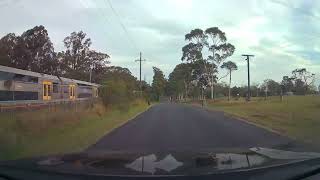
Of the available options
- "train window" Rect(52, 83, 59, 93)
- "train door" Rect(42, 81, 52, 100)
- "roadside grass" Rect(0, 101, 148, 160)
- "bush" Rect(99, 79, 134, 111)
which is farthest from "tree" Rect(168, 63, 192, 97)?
"roadside grass" Rect(0, 101, 148, 160)

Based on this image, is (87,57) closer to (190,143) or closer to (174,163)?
(190,143)

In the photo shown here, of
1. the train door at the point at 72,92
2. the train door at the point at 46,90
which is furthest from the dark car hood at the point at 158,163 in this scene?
the train door at the point at 72,92

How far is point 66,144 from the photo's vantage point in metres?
18.3

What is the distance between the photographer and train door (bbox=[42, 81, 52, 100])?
36781 mm

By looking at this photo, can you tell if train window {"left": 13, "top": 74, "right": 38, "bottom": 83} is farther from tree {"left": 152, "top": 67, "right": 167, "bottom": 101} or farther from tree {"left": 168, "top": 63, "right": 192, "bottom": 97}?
tree {"left": 152, "top": 67, "right": 167, "bottom": 101}

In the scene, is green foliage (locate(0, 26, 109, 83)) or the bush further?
green foliage (locate(0, 26, 109, 83))

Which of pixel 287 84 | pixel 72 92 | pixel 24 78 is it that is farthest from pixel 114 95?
pixel 287 84

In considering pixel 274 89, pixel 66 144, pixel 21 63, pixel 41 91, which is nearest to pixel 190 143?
pixel 66 144

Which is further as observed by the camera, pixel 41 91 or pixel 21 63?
pixel 21 63

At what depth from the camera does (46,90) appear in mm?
38062

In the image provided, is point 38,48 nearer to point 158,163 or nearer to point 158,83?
point 158,83

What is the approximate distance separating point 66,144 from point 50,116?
346 inches

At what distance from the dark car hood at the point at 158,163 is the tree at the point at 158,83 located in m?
Result: 159

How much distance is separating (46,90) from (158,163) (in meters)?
33.8
